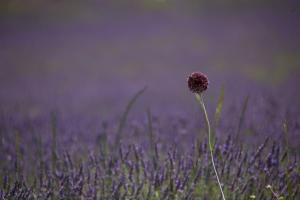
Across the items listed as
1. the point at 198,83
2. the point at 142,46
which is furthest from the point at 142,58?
the point at 198,83

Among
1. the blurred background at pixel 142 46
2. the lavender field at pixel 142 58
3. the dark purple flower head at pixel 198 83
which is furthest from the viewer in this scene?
the blurred background at pixel 142 46

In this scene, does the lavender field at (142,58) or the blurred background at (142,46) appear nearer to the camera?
the lavender field at (142,58)

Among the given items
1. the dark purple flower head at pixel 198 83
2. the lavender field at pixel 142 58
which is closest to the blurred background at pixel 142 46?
the lavender field at pixel 142 58

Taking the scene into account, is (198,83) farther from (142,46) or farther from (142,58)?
(142,46)

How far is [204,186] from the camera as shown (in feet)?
8.07

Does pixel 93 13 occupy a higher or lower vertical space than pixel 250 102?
higher

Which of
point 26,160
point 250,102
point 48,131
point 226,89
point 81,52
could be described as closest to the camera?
point 26,160

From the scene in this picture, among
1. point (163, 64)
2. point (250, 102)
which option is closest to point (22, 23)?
point (163, 64)

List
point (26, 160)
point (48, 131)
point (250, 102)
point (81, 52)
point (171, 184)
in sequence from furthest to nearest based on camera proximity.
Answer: point (81, 52) → point (250, 102) → point (48, 131) → point (26, 160) → point (171, 184)

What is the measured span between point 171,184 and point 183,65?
256 inches

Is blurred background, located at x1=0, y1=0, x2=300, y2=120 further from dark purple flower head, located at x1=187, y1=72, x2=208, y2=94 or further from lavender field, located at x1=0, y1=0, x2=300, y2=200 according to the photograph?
dark purple flower head, located at x1=187, y1=72, x2=208, y2=94

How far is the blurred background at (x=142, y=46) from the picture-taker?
25.6ft

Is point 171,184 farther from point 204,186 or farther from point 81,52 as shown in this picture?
point 81,52

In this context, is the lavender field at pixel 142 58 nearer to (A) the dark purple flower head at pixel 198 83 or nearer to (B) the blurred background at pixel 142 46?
(B) the blurred background at pixel 142 46
